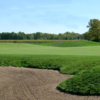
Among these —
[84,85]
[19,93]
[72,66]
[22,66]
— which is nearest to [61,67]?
[72,66]

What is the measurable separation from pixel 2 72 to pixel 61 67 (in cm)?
343

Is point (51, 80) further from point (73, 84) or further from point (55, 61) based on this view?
point (55, 61)

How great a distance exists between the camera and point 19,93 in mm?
6973

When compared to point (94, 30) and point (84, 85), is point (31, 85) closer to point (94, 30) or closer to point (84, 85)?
point (84, 85)

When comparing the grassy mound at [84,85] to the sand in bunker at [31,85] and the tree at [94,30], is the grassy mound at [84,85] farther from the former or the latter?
the tree at [94,30]

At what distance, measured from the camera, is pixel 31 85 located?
25.5 feet

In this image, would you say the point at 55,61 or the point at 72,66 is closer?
the point at 72,66

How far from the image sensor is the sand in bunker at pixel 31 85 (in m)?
6.65

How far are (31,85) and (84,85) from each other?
229 cm

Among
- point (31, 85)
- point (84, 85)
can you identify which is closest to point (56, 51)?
point (31, 85)

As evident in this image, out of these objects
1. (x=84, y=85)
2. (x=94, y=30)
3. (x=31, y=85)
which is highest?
(x=94, y=30)

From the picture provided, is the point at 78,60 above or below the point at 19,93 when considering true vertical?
Answer: above

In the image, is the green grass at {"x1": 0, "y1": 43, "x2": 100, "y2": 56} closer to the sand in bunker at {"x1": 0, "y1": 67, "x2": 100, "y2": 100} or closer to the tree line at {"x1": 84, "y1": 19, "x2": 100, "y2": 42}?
the sand in bunker at {"x1": 0, "y1": 67, "x2": 100, "y2": 100}

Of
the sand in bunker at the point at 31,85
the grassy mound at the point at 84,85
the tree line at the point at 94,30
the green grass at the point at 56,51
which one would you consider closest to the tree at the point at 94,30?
the tree line at the point at 94,30
